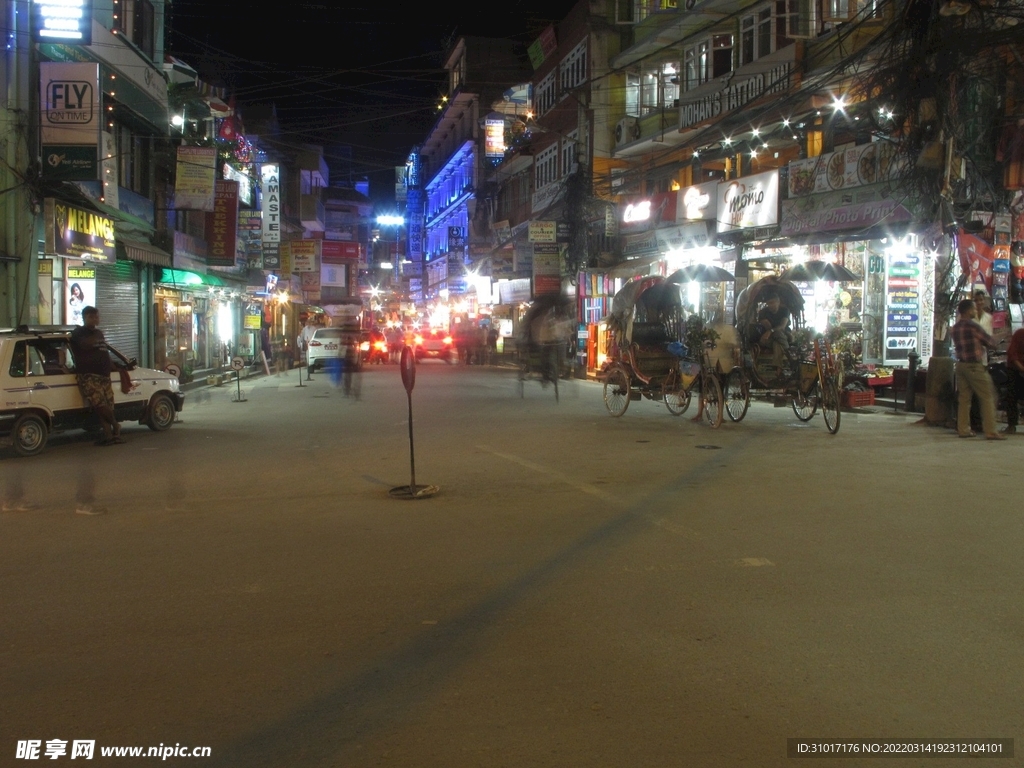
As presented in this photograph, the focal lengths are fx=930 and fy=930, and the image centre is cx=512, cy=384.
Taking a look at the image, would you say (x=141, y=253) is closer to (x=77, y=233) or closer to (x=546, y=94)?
(x=77, y=233)

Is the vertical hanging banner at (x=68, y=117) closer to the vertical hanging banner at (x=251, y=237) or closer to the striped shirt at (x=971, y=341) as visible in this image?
the vertical hanging banner at (x=251, y=237)

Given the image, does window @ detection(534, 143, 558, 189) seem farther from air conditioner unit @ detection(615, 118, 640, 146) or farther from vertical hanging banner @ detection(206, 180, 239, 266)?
vertical hanging banner @ detection(206, 180, 239, 266)

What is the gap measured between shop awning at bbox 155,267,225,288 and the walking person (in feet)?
71.4

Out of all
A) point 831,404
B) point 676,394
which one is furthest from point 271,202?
point 831,404

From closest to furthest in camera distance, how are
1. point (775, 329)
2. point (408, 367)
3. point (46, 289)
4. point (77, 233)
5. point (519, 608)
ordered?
Result: 1. point (519, 608)
2. point (408, 367)
3. point (775, 329)
4. point (46, 289)
5. point (77, 233)

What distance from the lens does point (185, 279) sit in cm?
2986

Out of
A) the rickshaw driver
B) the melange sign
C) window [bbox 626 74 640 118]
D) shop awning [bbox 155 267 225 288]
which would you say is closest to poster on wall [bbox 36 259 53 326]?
the melange sign

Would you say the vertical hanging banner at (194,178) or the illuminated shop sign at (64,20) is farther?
the vertical hanging banner at (194,178)

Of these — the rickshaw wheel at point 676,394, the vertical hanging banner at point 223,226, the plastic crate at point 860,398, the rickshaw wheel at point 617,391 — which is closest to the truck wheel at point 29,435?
the rickshaw wheel at point 617,391

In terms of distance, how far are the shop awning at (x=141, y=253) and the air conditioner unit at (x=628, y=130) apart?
15114 millimetres

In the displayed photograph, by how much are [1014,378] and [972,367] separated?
1316mm

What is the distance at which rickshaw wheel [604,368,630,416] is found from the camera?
18.1 m

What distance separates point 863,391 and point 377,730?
1539 centimetres

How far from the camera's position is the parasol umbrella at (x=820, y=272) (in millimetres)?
18547
